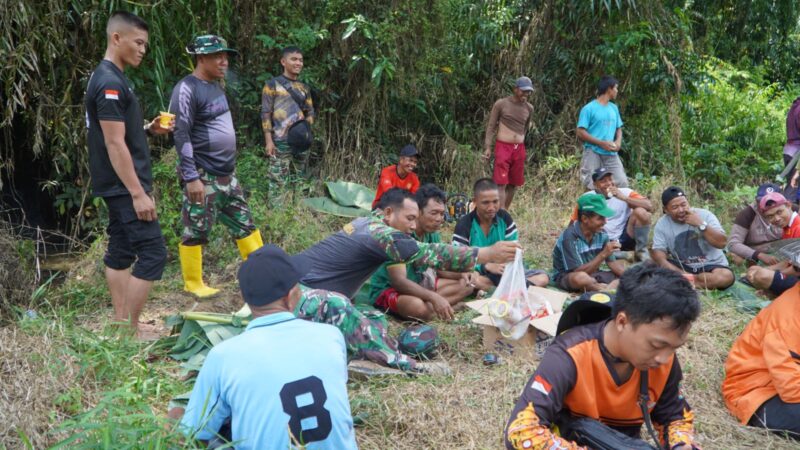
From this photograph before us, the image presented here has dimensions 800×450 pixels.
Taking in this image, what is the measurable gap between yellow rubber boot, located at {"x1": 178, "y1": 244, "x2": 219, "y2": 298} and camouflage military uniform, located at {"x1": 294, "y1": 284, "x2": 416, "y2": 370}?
1578mm

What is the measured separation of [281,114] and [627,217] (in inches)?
135

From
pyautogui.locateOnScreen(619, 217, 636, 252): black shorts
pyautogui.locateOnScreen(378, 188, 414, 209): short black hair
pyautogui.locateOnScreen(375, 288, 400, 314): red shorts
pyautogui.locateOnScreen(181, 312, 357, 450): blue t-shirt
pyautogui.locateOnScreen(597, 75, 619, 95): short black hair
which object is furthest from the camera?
pyautogui.locateOnScreen(597, 75, 619, 95): short black hair

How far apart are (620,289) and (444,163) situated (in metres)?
6.76

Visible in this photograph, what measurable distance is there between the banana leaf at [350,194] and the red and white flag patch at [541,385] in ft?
17.2

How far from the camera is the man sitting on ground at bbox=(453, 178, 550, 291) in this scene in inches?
211

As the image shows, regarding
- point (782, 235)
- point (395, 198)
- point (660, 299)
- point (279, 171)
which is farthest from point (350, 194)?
point (660, 299)

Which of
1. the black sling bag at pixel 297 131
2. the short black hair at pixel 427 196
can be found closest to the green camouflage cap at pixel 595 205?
the short black hair at pixel 427 196

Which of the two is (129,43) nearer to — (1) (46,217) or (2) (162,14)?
(2) (162,14)

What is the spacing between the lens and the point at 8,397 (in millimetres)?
2998

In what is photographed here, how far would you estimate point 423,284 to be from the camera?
4.96 metres

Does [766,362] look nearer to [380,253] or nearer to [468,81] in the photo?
[380,253]

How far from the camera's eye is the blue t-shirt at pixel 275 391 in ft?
7.09

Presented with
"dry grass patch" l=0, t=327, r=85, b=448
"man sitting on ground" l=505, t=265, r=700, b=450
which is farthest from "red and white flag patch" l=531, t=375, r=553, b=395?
"dry grass patch" l=0, t=327, r=85, b=448

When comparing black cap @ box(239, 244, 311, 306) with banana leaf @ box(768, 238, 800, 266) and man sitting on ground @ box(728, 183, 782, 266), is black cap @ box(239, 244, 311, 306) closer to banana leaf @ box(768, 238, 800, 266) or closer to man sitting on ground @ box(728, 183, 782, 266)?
banana leaf @ box(768, 238, 800, 266)
